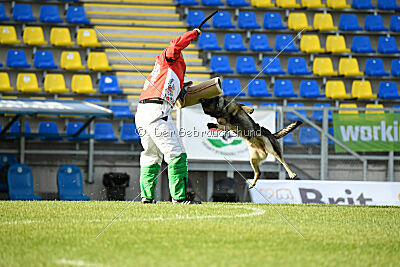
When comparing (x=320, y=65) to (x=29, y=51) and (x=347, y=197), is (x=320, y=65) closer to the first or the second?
(x=347, y=197)

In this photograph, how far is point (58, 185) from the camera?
11812mm

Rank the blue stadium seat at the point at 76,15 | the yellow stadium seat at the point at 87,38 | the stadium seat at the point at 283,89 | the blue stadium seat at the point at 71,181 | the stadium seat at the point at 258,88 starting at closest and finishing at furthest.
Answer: the blue stadium seat at the point at 71,181
the stadium seat at the point at 258,88
the stadium seat at the point at 283,89
the yellow stadium seat at the point at 87,38
the blue stadium seat at the point at 76,15

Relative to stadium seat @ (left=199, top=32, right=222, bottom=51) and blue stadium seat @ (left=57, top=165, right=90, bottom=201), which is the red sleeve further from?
stadium seat @ (left=199, top=32, right=222, bottom=51)

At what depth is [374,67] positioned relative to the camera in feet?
50.8

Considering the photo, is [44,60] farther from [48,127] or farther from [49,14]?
[48,127]

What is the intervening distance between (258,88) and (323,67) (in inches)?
77.8

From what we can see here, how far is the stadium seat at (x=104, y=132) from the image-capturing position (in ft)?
43.0

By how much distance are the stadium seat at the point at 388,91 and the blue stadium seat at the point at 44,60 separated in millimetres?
8161

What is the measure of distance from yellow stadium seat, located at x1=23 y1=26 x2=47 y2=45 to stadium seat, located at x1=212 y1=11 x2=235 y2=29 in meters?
4.35

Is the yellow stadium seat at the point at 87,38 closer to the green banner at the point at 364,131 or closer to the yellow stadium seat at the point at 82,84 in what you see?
the yellow stadium seat at the point at 82,84

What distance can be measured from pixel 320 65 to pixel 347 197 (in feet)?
18.6

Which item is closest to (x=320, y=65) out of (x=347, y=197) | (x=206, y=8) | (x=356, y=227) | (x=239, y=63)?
(x=239, y=63)

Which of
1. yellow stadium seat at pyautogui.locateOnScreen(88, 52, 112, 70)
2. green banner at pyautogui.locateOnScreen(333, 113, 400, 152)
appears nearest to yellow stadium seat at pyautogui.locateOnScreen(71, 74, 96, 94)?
yellow stadium seat at pyautogui.locateOnScreen(88, 52, 112, 70)

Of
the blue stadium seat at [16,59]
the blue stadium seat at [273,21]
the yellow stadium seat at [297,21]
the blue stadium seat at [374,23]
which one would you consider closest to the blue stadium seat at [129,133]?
the blue stadium seat at [16,59]
